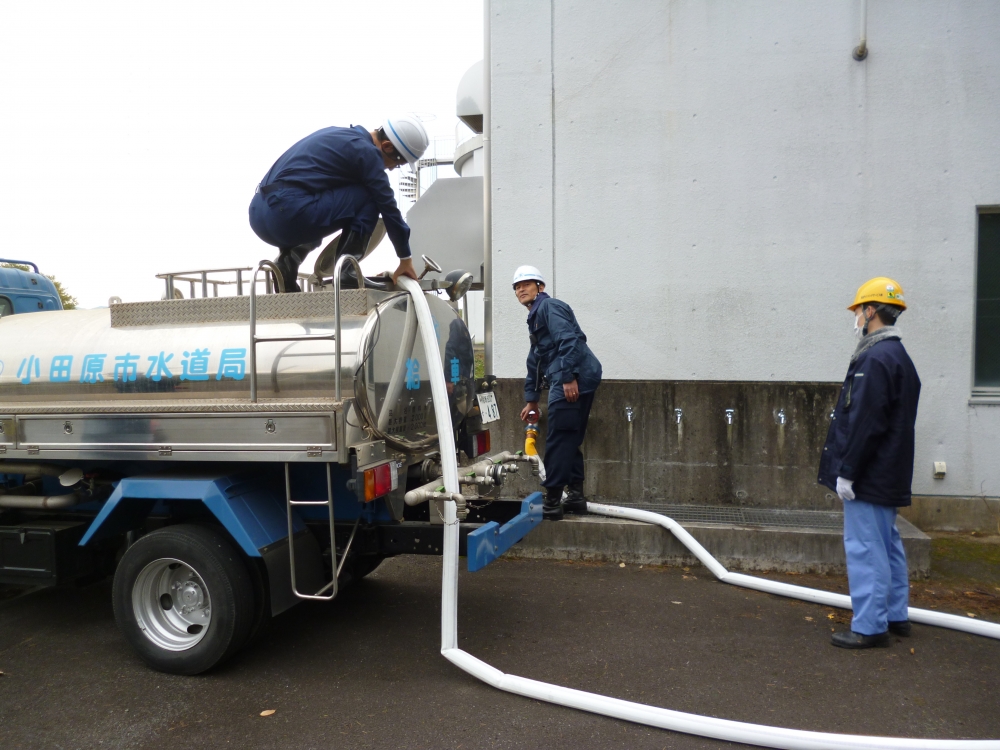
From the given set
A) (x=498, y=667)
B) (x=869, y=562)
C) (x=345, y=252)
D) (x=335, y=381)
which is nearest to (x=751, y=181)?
(x=869, y=562)

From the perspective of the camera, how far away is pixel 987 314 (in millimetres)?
6887

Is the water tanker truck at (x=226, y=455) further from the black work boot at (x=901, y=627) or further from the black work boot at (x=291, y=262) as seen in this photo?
the black work boot at (x=901, y=627)

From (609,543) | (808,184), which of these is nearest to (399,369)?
(609,543)

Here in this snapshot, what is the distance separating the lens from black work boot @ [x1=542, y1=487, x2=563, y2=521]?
19.8 feet

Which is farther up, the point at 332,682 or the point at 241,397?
the point at 241,397

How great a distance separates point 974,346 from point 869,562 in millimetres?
3645

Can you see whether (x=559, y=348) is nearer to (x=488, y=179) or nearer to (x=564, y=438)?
(x=564, y=438)

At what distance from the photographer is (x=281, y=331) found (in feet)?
13.6

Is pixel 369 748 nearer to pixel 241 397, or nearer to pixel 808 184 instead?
pixel 241 397

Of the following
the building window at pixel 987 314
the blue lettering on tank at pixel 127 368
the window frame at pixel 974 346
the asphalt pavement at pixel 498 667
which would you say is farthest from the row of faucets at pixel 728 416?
the blue lettering on tank at pixel 127 368

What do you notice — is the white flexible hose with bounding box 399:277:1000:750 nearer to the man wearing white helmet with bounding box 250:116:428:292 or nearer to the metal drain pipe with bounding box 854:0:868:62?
the man wearing white helmet with bounding box 250:116:428:292

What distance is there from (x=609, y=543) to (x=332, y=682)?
2794mm

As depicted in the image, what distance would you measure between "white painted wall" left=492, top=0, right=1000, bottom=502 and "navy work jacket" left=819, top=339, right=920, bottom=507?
2.68 m

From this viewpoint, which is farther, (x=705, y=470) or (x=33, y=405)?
(x=705, y=470)
